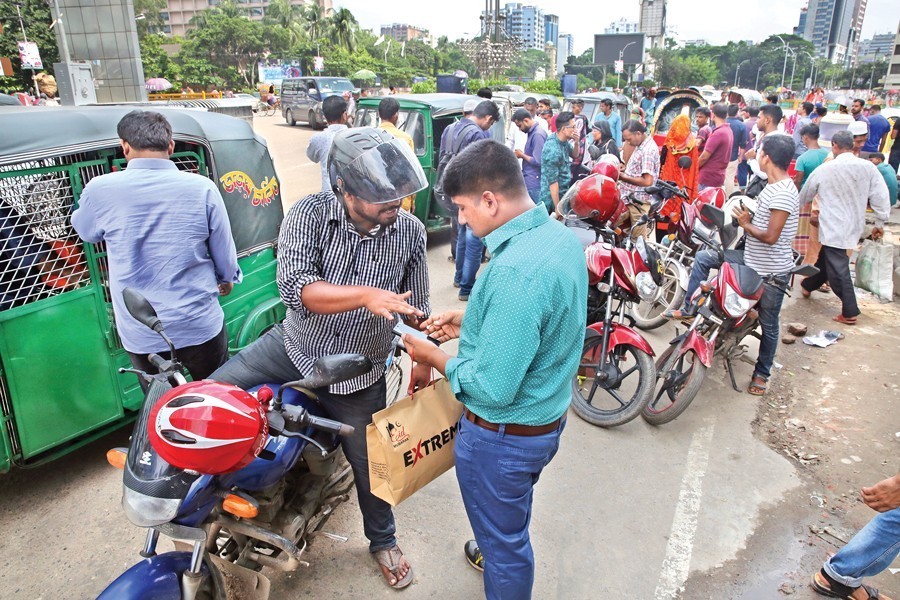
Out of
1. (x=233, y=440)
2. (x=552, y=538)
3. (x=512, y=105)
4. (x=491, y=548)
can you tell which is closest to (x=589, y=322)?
(x=552, y=538)

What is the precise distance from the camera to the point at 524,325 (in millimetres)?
1689

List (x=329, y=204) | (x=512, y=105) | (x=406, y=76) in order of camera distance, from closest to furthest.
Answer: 1. (x=329, y=204)
2. (x=512, y=105)
3. (x=406, y=76)

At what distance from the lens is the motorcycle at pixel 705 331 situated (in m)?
3.89

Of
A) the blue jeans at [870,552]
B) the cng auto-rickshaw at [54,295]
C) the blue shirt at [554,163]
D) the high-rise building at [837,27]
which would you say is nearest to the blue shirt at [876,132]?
the blue shirt at [554,163]

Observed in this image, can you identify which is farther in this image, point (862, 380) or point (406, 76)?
point (406, 76)

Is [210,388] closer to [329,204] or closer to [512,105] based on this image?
[329,204]

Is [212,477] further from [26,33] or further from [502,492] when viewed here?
[26,33]

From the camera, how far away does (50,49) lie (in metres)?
34.6

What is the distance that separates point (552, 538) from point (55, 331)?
2591mm

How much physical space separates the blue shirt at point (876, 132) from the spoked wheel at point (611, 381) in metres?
9.50

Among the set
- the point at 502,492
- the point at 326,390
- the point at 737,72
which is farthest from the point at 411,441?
the point at 737,72

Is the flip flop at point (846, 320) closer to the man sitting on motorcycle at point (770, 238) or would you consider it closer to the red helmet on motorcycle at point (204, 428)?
the man sitting on motorcycle at point (770, 238)

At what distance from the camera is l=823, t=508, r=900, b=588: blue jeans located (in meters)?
2.42

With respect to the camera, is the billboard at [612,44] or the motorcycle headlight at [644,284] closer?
the motorcycle headlight at [644,284]
